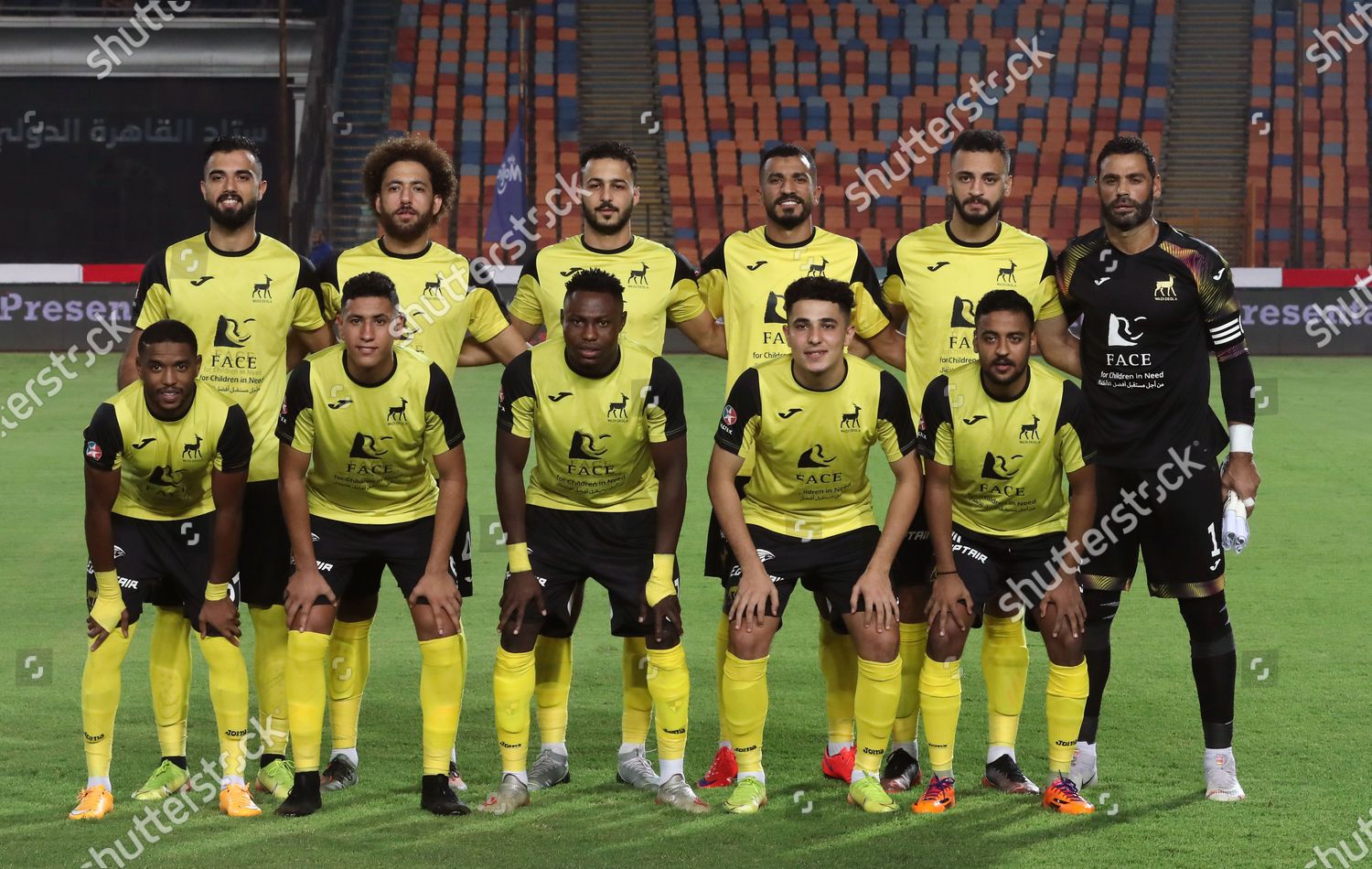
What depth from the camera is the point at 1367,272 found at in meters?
20.7

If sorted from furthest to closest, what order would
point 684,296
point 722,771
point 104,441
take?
point 684,296
point 722,771
point 104,441

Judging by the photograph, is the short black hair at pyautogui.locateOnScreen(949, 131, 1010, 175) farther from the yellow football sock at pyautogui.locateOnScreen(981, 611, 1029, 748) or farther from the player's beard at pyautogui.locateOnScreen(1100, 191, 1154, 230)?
the yellow football sock at pyautogui.locateOnScreen(981, 611, 1029, 748)

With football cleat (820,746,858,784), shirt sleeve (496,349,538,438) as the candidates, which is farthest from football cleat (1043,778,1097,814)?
shirt sleeve (496,349,538,438)

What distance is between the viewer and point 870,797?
5336 millimetres

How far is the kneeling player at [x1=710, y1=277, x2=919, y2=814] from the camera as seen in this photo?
17.6 ft

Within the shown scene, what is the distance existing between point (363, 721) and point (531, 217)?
18394 millimetres

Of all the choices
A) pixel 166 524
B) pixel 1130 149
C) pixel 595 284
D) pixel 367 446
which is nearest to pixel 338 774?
pixel 166 524

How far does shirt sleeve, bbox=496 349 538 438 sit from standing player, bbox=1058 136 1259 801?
197 centimetres

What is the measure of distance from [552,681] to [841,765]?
1.07 meters

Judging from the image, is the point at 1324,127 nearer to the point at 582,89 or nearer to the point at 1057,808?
the point at 582,89

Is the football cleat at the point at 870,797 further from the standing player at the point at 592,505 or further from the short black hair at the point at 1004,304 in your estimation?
the short black hair at the point at 1004,304

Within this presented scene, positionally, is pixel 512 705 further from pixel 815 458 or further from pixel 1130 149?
pixel 1130 149

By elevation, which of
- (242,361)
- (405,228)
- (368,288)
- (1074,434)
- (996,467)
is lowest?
(996,467)

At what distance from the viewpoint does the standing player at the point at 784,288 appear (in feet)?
19.1
